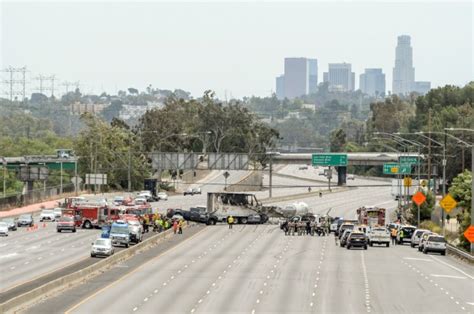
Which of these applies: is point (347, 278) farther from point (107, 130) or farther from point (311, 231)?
point (107, 130)

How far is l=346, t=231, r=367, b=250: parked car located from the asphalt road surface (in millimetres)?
704

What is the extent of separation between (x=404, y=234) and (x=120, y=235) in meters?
24.2

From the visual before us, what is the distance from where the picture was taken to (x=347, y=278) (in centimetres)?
5881

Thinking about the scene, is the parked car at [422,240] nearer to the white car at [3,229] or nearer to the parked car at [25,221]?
the white car at [3,229]

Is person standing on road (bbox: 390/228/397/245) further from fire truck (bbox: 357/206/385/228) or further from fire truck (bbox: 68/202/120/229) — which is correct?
fire truck (bbox: 68/202/120/229)

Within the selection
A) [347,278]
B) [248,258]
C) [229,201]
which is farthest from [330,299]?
[229,201]

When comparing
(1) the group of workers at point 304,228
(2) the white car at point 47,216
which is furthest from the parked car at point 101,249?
(2) the white car at point 47,216

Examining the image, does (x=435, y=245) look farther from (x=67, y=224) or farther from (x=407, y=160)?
(x=407, y=160)

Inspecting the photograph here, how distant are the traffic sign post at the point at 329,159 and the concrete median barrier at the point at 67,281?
82.9m

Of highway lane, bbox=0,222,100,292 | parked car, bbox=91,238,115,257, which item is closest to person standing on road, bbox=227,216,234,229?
highway lane, bbox=0,222,100,292

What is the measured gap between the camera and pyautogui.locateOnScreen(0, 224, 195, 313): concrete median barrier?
43513 mm

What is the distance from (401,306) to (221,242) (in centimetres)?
3768

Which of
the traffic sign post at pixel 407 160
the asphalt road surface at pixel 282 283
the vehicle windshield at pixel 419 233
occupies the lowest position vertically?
the asphalt road surface at pixel 282 283

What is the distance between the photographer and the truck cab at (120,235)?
76.6 meters
